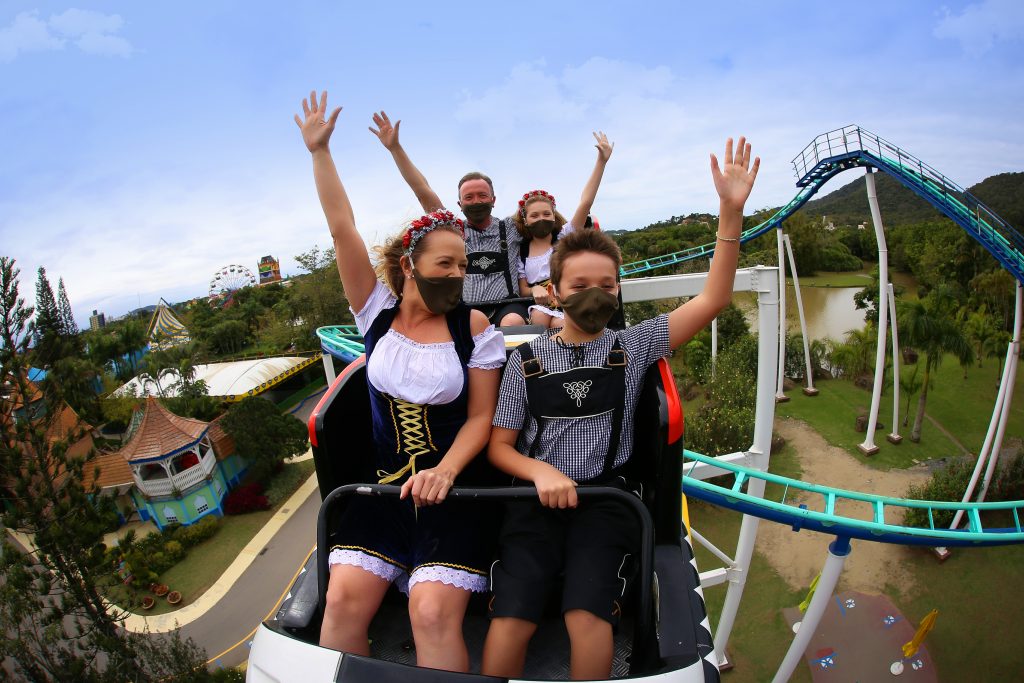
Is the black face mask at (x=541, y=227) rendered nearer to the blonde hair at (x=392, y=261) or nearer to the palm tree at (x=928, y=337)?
the blonde hair at (x=392, y=261)

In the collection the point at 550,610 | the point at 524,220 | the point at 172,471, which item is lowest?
the point at 172,471

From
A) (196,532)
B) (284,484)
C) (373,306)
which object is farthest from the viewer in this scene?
(284,484)

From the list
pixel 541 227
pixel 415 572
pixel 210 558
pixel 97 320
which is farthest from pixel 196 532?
pixel 97 320

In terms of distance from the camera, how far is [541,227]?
11.0ft

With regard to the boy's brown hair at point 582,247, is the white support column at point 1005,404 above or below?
below

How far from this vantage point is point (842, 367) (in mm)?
15812

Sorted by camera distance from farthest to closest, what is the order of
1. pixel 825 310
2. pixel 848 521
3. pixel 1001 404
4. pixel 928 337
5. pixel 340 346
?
pixel 825 310, pixel 928 337, pixel 1001 404, pixel 340 346, pixel 848 521

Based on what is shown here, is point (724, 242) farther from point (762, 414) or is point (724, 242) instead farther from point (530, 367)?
point (762, 414)

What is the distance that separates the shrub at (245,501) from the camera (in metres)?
13.0

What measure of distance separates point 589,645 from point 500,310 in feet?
7.18

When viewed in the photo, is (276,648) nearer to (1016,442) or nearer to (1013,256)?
(1013,256)

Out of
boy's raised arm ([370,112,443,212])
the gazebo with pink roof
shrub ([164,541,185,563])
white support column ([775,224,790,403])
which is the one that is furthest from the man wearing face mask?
the gazebo with pink roof

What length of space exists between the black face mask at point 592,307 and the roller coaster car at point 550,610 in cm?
29

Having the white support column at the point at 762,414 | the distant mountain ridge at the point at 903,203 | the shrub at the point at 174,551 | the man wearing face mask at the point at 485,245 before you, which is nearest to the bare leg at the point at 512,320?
the man wearing face mask at the point at 485,245
